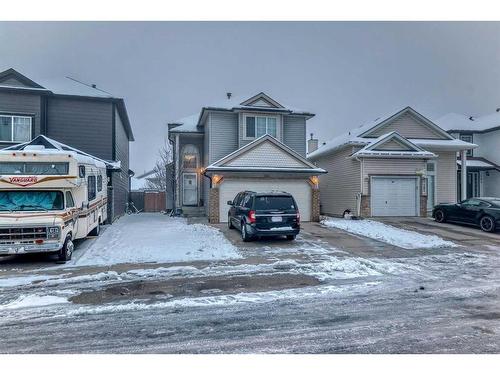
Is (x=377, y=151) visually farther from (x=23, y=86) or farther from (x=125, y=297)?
(x=23, y=86)

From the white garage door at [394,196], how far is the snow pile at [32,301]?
17848 millimetres

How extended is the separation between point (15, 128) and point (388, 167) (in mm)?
21652

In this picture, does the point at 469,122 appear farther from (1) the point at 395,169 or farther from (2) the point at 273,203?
(2) the point at 273,203

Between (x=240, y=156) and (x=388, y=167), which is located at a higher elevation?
(x=240, y=156)

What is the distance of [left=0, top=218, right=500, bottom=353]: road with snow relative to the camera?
14.4 ft

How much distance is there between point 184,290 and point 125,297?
115cm

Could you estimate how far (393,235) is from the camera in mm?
13898

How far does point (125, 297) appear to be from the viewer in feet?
20.7

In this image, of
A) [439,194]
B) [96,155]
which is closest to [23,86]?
[96,155]

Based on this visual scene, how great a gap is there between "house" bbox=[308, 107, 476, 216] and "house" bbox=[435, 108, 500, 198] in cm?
332

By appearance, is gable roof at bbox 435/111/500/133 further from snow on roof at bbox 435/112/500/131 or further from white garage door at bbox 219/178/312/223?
white garage door at bbox 219/178/312/223

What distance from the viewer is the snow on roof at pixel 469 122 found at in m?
27.3

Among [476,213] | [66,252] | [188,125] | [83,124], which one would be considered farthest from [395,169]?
[83,124]

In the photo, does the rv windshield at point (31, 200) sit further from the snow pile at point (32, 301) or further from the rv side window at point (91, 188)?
the snow pile at point (32, 301)
